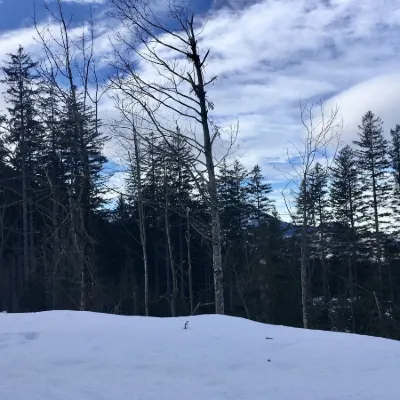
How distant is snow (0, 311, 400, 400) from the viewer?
13.6ft

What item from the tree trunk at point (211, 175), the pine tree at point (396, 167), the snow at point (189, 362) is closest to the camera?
the snow at point (189, 362)

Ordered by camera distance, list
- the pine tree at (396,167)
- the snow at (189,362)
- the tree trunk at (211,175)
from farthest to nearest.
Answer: the pine tree at (396,167) < the tree trunk at (211,175) < the snow at (189,362)

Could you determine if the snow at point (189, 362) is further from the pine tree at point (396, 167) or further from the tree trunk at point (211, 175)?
the pine tree at point (396, 167)

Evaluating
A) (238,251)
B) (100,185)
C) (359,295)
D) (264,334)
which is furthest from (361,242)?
(264,334)

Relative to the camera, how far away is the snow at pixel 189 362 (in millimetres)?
4148

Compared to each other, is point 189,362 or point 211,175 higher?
point 211,175

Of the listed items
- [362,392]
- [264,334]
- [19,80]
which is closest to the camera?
[362,392]

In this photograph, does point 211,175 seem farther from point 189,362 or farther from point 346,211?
point 346,211

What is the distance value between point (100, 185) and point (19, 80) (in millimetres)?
15908

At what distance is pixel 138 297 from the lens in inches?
1169

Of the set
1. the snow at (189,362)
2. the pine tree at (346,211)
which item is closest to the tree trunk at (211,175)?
the snow at (189,362)

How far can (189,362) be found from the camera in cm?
493

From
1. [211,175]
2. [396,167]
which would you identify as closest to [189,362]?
[211,175]

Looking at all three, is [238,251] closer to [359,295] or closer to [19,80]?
[359,295]
